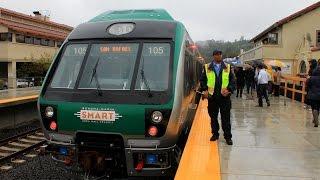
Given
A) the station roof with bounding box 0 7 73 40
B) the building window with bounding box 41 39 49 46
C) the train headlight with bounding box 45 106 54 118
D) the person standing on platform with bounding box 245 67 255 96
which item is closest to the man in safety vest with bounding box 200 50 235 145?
the train headlight with bounding box 45 106 54 118

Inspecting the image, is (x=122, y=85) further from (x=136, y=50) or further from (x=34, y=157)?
(x=34, y=157)

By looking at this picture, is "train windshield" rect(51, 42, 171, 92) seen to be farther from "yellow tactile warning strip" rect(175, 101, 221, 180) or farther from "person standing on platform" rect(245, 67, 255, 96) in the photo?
"person standing on platform" rect(245, 67, 255, 96)

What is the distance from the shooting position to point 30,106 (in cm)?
1817

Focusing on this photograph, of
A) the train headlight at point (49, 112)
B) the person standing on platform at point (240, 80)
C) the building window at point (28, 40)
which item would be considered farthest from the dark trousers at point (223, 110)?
the building window at point (28, 40)

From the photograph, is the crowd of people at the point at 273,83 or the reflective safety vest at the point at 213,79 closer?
the reflective safety vest at the point at 213,79

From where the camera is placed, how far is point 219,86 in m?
7.91

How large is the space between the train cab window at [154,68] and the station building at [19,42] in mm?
26829

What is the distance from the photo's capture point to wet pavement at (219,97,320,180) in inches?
243

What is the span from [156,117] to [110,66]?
1.30m

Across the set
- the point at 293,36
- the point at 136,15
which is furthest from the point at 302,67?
the point at 136,15

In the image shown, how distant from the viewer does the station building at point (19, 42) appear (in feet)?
130

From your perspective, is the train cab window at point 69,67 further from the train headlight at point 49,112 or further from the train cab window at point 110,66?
the train headlight at point 49,112

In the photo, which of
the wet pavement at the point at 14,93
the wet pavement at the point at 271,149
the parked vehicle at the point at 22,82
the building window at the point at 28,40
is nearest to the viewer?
the wet pavement at the point at 271,149

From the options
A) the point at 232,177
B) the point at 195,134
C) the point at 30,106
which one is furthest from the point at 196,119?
the point at 30,106
